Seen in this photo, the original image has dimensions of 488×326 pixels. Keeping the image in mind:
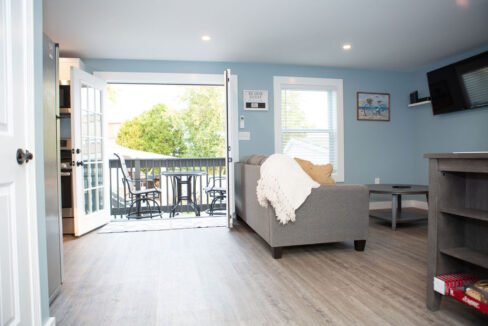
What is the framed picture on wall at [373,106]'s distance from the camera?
5156 millimetres

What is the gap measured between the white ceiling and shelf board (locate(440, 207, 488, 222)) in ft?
6.85

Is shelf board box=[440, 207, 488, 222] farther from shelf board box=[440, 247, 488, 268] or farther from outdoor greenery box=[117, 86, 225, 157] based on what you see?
outdoor greenery box=[117, 86, 225, 157]

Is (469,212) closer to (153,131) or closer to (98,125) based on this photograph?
(98,125)

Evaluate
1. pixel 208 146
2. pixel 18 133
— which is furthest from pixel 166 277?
pixel 208 146

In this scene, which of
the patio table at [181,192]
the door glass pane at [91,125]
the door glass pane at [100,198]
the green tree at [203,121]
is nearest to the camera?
the door glass pane at [91,125]

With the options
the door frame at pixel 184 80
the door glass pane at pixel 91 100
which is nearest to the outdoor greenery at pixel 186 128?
the door frame at pixel 184 80

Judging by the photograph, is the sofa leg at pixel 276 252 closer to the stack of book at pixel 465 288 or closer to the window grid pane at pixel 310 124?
the stack of book at pixel 465 288

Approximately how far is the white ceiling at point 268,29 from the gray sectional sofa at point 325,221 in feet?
5.76

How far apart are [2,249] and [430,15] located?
12.7 feet

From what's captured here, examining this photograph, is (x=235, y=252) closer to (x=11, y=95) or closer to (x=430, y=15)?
(x=11, y=95)

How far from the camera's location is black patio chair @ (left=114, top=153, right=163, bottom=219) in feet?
16.5

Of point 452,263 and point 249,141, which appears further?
point 249,141

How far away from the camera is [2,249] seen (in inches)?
46.1

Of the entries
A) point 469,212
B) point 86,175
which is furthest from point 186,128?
point 469,212
